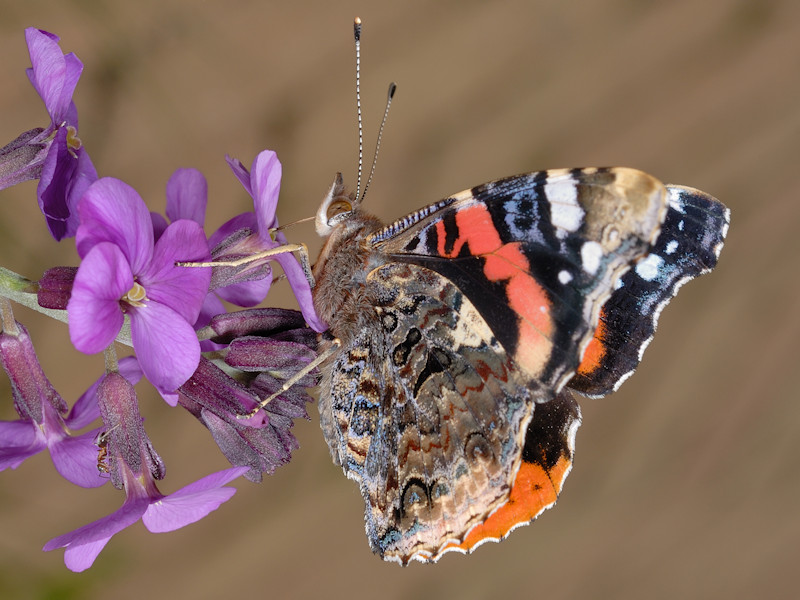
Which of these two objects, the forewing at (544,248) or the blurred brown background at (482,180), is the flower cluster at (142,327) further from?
the blurred brown background at (482,180)

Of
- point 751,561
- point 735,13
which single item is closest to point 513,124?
point 735,13

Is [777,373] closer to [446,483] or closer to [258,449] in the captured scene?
[446,483]

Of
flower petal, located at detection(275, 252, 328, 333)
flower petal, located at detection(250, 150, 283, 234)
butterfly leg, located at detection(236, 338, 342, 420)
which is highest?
flower petal, located at detection(250, 150, 283, 234)

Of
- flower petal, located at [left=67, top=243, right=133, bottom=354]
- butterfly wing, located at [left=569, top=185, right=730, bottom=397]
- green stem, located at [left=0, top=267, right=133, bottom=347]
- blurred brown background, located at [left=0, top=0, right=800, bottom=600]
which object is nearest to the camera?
flower petal, located at [left=67, top=243, right=133, bottom=354]

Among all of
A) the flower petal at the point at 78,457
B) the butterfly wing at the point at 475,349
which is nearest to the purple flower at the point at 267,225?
the butterfly wing at the point at 475,349

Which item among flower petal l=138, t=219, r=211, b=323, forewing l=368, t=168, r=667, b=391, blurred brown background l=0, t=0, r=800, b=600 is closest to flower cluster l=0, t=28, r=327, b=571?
flower petal l=138, t=219, r=211, b=323

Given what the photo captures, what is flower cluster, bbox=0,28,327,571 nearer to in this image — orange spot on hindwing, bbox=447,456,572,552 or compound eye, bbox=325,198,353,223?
compound eye, bbox=325,198,353,223

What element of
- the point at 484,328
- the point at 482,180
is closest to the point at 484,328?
the point at 484,328

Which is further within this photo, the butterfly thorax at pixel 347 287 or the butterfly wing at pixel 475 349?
the butterfly thorax at pixel 347 287
